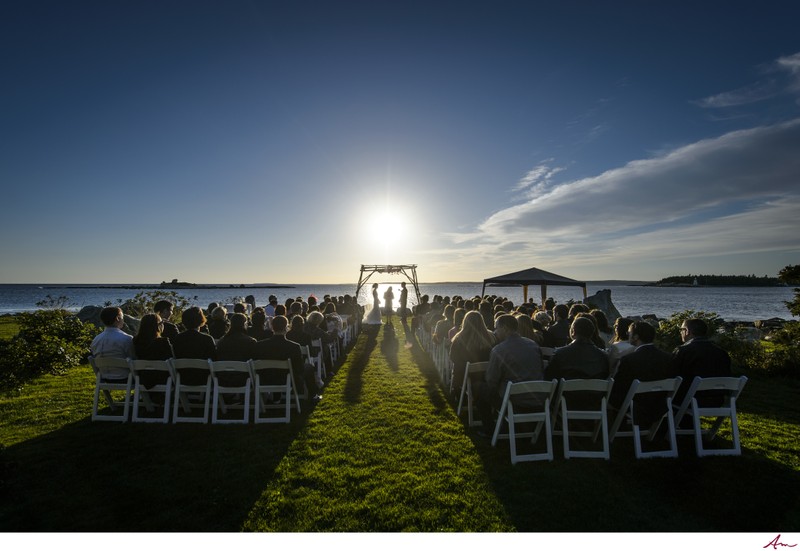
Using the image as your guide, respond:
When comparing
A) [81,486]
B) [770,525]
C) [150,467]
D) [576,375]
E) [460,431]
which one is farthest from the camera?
[460,431]

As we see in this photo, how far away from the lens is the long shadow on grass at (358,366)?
6.89 metres

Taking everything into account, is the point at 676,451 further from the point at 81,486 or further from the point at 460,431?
the point at 81,486

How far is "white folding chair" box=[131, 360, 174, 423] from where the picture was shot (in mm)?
5148

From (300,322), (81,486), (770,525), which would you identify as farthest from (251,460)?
(770,525)

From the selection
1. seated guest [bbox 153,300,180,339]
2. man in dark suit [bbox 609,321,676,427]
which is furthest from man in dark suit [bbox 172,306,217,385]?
man in dark suit [bbox 609,321,676,427]

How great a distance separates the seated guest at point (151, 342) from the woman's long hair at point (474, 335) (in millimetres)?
4129

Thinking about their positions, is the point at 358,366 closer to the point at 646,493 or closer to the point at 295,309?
the point at 295,309

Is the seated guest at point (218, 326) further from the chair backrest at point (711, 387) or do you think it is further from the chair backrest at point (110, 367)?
the chair backrest at point (711, 387)

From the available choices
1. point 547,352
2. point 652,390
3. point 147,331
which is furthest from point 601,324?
point 147,331

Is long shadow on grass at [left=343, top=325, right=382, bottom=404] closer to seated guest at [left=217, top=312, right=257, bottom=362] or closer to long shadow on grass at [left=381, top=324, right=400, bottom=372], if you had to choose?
long shadow on grass at [left=381, top=324, right=400, bottom=372]

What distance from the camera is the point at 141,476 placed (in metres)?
3.76

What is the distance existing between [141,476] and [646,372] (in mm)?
5312
